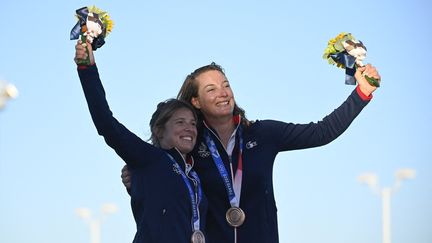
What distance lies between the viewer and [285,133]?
26.6 ft

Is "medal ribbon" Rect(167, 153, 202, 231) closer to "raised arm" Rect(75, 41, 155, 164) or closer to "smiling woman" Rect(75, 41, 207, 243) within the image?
"smiling woman" Rect(75, 41, 207, 243)

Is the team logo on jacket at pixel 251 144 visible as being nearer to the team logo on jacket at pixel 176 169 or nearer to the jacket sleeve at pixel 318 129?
the jacket sleeve at pixel 318 129

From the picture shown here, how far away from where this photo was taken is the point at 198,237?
279 inches

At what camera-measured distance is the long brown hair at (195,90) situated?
8180mm

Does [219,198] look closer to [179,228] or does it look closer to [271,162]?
[271,162]

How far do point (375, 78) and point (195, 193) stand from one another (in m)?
1.63

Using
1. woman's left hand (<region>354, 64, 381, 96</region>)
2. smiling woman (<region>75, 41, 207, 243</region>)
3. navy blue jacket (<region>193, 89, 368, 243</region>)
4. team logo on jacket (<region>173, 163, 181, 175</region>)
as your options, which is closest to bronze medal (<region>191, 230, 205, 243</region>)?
smiling woman (<region>75, 41, 207, 243</region>)

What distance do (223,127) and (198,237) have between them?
1291 mm

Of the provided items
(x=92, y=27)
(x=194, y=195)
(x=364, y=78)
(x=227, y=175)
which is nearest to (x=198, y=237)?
(x=194, y=195)

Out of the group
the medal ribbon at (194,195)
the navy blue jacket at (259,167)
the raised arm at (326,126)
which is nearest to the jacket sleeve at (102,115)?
Result: the medal ribbon at (194,195)

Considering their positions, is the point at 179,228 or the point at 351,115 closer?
the point at 179,228

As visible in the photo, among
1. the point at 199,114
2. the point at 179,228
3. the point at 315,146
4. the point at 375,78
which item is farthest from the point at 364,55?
the point at 179,228

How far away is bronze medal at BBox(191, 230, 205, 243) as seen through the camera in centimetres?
704

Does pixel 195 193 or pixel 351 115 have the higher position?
pixel 351 115
